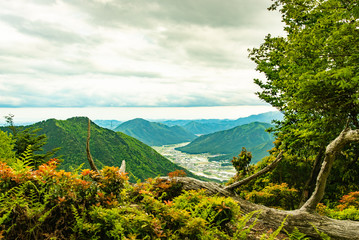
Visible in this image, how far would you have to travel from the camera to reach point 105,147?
138 m

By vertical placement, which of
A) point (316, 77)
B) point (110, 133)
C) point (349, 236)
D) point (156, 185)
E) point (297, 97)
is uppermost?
point (316, 77)

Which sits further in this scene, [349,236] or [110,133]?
[110,133]

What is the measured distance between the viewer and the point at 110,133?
532 feet

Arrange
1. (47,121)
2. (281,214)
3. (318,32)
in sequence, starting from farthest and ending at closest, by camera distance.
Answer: (47,121)
(318,32)
(281,214)

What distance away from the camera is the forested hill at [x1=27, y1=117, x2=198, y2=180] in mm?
117294

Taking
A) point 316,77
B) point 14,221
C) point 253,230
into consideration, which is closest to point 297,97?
point 316,77

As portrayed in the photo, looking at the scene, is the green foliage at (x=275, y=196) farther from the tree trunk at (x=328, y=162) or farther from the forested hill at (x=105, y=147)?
the forested hill at (x=105, y=147)

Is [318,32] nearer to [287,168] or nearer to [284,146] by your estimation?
[284,146]

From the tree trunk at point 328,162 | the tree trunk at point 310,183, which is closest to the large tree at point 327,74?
the tree trunk at point 328,162

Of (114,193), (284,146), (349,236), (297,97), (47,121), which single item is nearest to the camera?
(114,193)

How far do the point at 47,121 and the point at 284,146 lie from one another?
18196 centimetres

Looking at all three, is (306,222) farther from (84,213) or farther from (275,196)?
(275,196)

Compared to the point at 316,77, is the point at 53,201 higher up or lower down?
lower down

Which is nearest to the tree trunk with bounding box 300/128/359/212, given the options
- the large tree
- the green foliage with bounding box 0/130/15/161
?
the large tree
